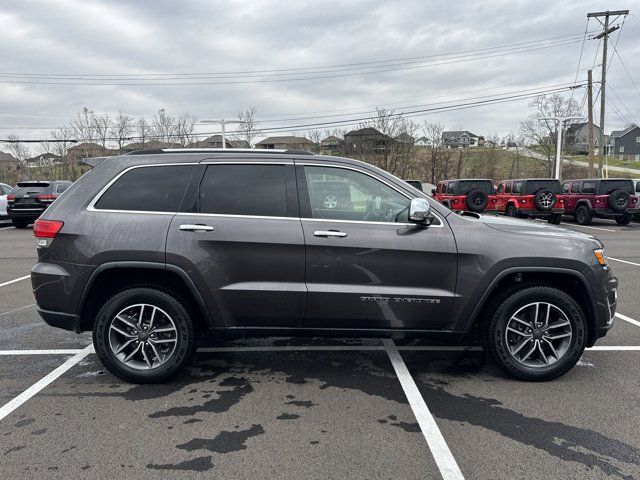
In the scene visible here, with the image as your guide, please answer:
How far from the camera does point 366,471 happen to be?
258cm

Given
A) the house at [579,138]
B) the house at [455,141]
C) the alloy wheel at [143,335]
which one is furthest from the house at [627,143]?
the alloy wheel at [143,335]

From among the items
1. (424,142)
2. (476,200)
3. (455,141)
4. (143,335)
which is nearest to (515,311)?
(143,335)

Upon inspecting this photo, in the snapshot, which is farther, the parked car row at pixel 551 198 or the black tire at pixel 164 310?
the parked car row at pixel 551 198

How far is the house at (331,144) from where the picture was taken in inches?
1647

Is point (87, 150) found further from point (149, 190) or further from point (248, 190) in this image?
point (248, 190)

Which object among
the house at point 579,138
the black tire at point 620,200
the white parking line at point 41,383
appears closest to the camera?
the white parking line at point 41,383

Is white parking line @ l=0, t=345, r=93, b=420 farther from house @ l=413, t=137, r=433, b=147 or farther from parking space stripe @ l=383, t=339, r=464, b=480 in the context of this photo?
house @ l=413, t=137, r=433, b=147

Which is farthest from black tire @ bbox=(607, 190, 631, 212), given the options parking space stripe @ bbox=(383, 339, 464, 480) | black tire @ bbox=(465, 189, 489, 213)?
parking space stripe @ bbox=(383, 339, 464, 480)

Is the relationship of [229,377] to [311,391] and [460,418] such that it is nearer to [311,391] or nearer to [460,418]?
[311,391]

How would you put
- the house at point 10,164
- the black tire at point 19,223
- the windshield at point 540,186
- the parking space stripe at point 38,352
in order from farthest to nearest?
the house at point 10,164 < the windshield at point 540,186 < the black tire at point 19,223 < the parking space stripe at point 38,352

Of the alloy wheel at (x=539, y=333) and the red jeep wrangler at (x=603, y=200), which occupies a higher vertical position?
the red jeep wrangler at (x=603, y=200)

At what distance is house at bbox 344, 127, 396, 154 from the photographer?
3972 centimetres

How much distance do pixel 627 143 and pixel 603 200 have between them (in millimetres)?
106466

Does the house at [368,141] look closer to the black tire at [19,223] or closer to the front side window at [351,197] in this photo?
the black tire at [19,223]
